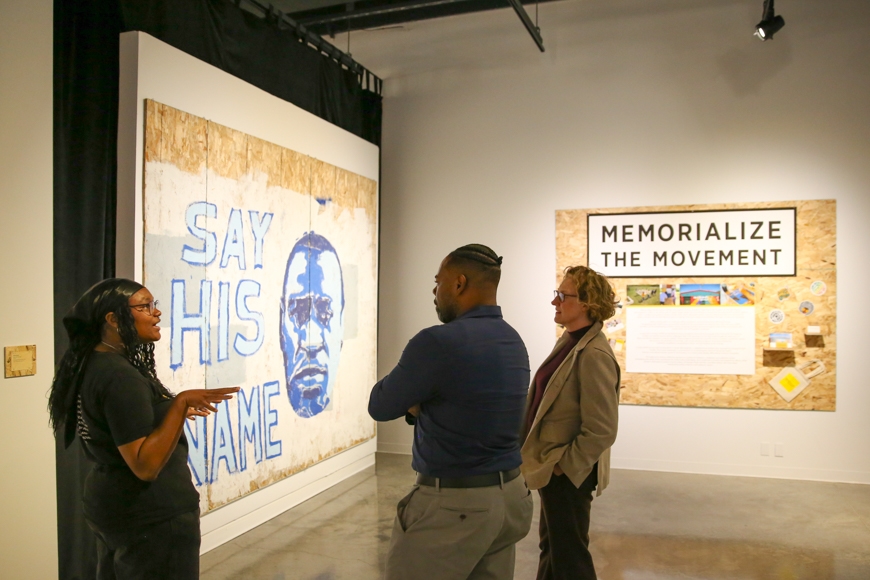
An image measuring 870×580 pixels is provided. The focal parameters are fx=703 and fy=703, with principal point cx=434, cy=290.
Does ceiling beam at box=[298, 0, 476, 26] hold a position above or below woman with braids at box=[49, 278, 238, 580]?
above

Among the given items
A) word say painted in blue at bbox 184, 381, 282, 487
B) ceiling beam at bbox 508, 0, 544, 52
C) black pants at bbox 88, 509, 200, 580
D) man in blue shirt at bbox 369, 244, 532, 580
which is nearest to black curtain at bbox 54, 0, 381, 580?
word say painted in blue at bbox 184, 381, 282, 487

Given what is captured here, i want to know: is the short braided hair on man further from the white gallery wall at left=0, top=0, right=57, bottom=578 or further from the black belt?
the white gallery wall at left=0, top=0, right=57, bottom=578

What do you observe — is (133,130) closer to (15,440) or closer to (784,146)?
(15,440)

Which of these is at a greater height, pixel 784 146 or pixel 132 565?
pixel 784 146

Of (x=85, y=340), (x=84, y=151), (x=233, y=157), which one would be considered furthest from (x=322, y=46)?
(x=85, y=340)

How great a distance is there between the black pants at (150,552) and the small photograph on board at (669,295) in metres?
4.99

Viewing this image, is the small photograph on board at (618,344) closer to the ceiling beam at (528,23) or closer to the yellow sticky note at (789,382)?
the yellow sticky note at (789,382)

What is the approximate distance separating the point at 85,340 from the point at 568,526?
181 centimetres

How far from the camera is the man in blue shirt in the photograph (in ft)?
6.31

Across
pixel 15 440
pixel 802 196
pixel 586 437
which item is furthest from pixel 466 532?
pixel 802 196

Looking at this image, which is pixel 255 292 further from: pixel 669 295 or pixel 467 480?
pixel 669 295

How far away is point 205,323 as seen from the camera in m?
4.16

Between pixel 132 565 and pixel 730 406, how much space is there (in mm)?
5290

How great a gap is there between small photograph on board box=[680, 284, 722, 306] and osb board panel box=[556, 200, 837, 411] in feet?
0.17
